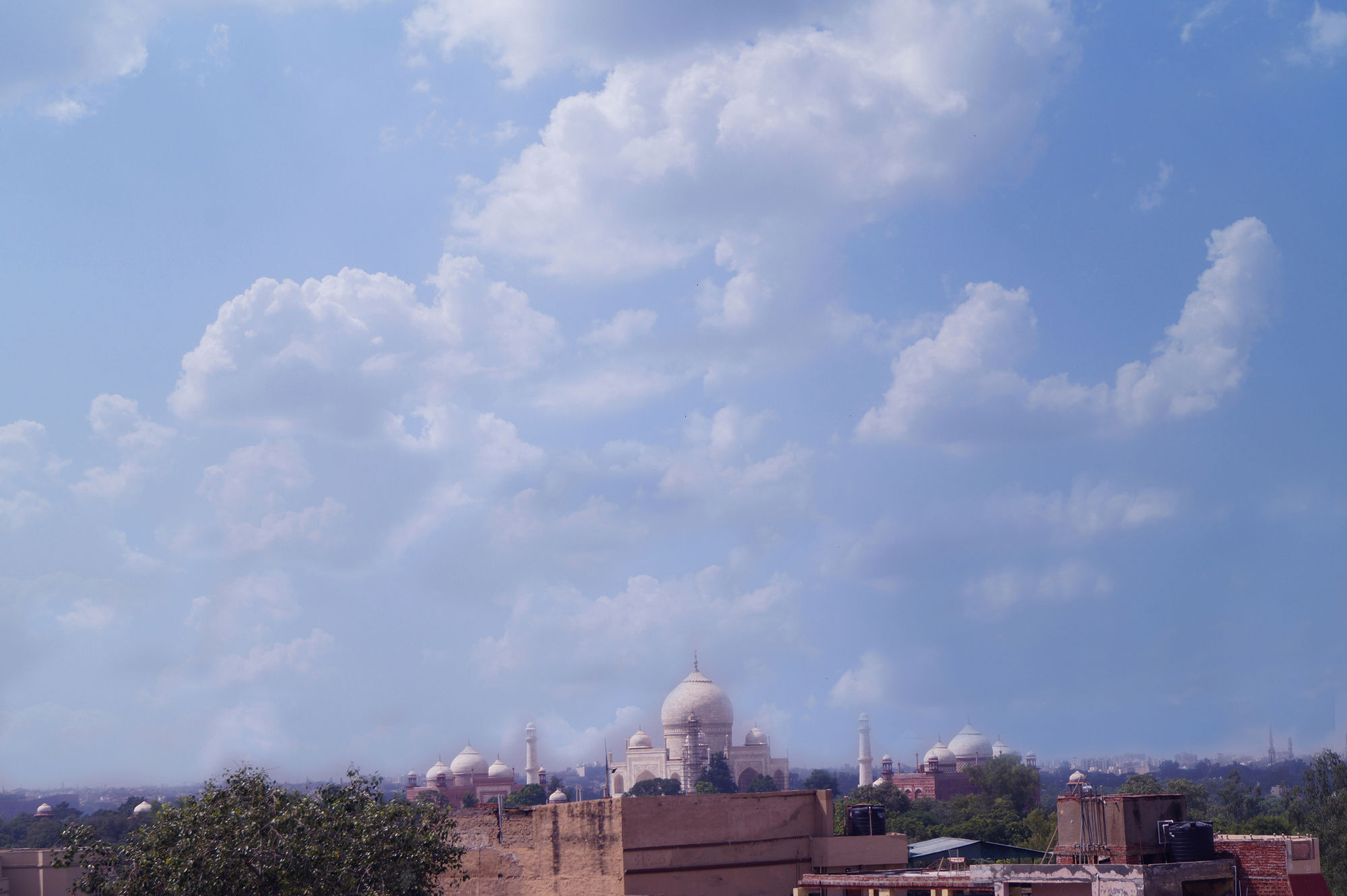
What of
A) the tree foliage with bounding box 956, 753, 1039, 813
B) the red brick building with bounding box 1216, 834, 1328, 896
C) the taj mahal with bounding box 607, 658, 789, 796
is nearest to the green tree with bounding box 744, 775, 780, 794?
the taj mahal with bounding box 607, 658, 789, 796

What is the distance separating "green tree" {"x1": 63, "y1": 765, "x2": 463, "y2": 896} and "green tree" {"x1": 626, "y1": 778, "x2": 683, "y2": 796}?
7608 cm

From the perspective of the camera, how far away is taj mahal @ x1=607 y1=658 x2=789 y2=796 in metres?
94.9

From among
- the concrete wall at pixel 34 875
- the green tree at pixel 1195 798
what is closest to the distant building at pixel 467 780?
the green tree at pixel 1195 798

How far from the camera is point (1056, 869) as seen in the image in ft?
45.3

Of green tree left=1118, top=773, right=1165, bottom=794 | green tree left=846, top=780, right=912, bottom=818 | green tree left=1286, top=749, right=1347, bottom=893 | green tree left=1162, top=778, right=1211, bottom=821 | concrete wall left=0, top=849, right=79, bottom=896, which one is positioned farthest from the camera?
green tree left=846, top=780, right=912, bottom=818

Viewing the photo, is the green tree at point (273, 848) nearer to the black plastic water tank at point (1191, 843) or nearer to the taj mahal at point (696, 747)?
the black plastic water tank at point (1191, 843)

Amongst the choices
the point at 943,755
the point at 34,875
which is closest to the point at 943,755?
the point at 943,755

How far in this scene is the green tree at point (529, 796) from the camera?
89.8m

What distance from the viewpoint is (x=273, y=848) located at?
16125 mm

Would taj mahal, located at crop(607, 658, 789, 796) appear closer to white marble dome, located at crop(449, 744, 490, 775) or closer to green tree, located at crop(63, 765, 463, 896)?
white marble dome, located at crop(449, 744, 490, 775)

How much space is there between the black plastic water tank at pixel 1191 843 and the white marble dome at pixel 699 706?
274ft

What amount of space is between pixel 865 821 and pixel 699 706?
78101 mm

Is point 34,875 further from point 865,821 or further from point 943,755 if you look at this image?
point 943,755

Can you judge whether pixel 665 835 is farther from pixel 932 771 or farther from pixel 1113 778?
pixel 1113 778
